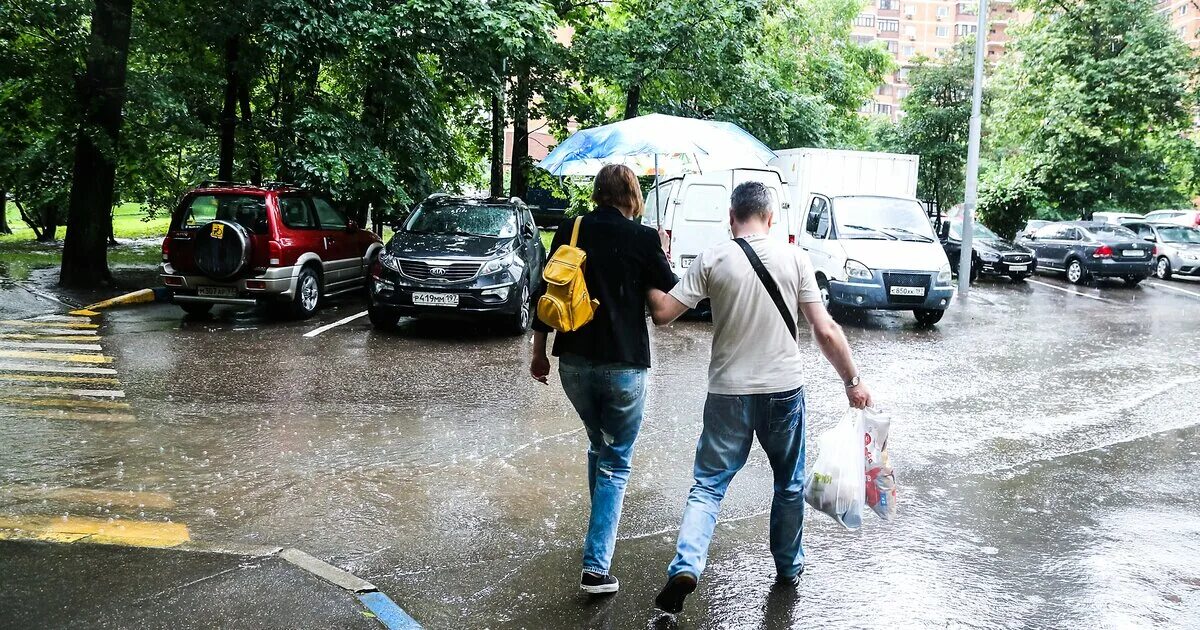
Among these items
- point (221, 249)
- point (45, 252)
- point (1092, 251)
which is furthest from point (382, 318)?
point (1092, 251)

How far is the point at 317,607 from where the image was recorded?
3.90 meters

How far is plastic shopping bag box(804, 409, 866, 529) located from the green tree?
27.7 m

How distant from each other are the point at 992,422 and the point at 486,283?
19.6ft

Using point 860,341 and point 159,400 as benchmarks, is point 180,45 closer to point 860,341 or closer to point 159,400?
point 159,400

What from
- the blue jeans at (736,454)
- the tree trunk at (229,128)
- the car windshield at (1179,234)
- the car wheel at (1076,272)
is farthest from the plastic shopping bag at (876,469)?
the car windshield at (1179,234)

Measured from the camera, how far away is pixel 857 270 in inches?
529

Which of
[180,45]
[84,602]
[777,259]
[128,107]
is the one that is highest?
[180,45]

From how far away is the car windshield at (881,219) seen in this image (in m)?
14.1

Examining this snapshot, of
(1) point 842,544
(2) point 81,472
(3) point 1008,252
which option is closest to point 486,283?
(2) point 81,472

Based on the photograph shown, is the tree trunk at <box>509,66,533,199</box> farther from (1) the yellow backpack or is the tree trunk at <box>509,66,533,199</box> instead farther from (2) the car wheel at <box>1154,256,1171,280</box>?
(2) the car wheel at <box>1154,256,1171,280</box>

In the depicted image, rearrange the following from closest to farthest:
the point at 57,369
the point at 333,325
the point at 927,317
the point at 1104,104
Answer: the point at 57,369
the point at 333,325
the point at 927,317
the point at 1104,104

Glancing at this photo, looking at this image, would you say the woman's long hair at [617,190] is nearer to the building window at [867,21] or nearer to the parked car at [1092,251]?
the parked car at [1092,251]

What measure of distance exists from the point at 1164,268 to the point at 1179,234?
1.14m

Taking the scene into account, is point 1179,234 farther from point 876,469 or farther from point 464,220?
point 876,469
